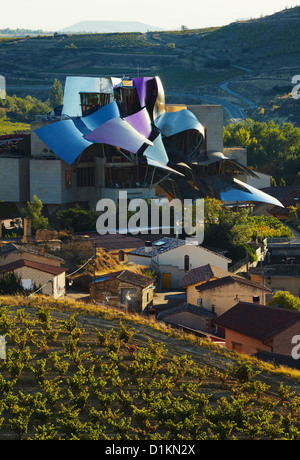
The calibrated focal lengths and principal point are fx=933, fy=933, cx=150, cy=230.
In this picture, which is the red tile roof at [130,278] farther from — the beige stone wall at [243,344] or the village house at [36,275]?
the beige stone wall at [243,344]

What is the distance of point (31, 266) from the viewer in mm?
32250

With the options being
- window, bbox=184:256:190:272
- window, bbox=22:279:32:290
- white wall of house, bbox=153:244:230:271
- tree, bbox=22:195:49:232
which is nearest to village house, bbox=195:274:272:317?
window, bbox=22:279:32:290

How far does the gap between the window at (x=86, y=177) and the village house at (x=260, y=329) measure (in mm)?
32412

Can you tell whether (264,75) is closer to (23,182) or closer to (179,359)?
(23,182)

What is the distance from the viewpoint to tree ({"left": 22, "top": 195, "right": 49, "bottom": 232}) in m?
51.6

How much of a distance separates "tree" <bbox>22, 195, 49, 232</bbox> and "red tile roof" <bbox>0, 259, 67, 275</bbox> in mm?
17601

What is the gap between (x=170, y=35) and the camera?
195 meters

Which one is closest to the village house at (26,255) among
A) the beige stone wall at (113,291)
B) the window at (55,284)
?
the window at (55,284)

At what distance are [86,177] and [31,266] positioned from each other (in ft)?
95.4

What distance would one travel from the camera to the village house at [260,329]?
2681 centimetres

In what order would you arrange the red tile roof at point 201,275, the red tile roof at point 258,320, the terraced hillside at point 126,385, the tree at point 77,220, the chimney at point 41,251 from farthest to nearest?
the tree at point 77,220, the chimney at point 41,251, the red tile roof at point 201,275, the red tile roof at point 258,320, the terraced hillside at point 126,385

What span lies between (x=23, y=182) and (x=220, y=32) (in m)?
126
